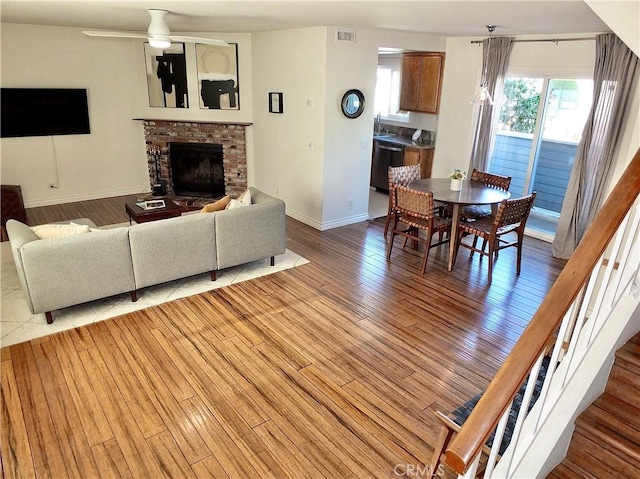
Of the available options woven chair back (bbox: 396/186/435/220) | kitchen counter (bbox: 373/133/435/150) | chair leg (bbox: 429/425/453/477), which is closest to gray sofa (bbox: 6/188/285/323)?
woven chair back (bbox: 396/186/435/220)

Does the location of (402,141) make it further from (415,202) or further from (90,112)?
(90,112)

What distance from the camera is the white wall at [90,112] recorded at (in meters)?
6.28

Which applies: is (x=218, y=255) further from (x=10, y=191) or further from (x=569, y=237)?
(x=569, y=237)

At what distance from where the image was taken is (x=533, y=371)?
1.40 meters

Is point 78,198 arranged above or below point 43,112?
below

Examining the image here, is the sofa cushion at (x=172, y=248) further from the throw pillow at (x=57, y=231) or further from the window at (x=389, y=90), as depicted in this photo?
the window at (x=389, y=90)

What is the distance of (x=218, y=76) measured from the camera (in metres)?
6.92

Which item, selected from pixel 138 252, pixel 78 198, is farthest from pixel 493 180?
pixel 78 198

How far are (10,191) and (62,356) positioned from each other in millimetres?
3497

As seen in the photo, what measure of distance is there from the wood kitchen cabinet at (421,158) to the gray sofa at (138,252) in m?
3.52

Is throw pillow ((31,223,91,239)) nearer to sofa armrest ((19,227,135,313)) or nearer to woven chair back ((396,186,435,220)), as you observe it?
sofa armrest ((19,227,135,313))

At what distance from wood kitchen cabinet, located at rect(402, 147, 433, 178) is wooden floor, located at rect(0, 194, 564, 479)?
3.08 m

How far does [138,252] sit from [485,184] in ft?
13.3

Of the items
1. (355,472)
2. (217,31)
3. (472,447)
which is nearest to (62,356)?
(355,472)
